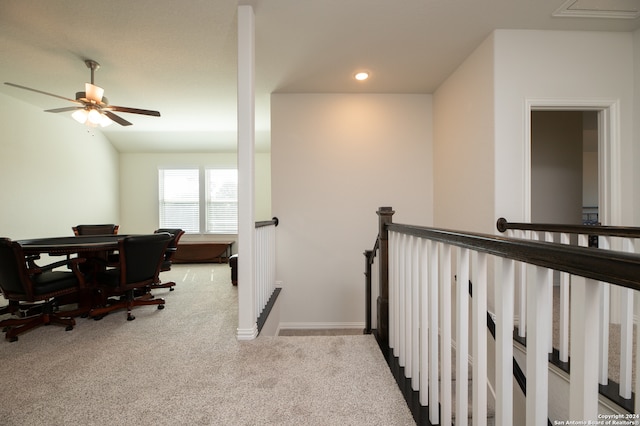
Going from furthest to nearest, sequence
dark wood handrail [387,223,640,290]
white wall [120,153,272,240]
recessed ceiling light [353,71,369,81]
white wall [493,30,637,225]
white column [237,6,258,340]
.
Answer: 1. white wall [120,153,272,240]
2. recessed ceiling light [353,71,369,81]
3. white wall [493,30,637,225]
4. white column [237,6,258,340]
5. dark wood handrail [387,223,640,290]

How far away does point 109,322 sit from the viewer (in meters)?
2.51

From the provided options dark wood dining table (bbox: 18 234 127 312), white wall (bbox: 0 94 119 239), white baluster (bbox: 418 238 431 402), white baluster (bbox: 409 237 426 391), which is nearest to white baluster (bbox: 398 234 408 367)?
white baluster (bbox: 409 237 426 391)

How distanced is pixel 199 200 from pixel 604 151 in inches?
261

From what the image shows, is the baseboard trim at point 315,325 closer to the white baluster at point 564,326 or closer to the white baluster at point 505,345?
the white baluster at point 564,326

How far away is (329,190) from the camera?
12.2 feet

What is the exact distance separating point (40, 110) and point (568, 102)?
6.90 metres

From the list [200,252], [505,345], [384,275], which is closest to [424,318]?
[505,345]

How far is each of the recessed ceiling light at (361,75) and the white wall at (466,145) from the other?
40.2 inches

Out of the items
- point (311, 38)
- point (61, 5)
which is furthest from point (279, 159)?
point (61, 5)

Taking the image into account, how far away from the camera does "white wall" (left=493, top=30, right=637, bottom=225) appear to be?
2438 mm

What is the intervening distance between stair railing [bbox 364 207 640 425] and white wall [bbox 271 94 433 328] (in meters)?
1.96

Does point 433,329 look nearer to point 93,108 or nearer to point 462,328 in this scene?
point 462,328

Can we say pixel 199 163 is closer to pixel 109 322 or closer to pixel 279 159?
pixel 279 159

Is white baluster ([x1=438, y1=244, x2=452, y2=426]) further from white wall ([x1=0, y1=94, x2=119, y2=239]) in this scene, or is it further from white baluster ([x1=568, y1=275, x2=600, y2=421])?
white wall ([x1=0, y1=94, x2=119, y2=239])
